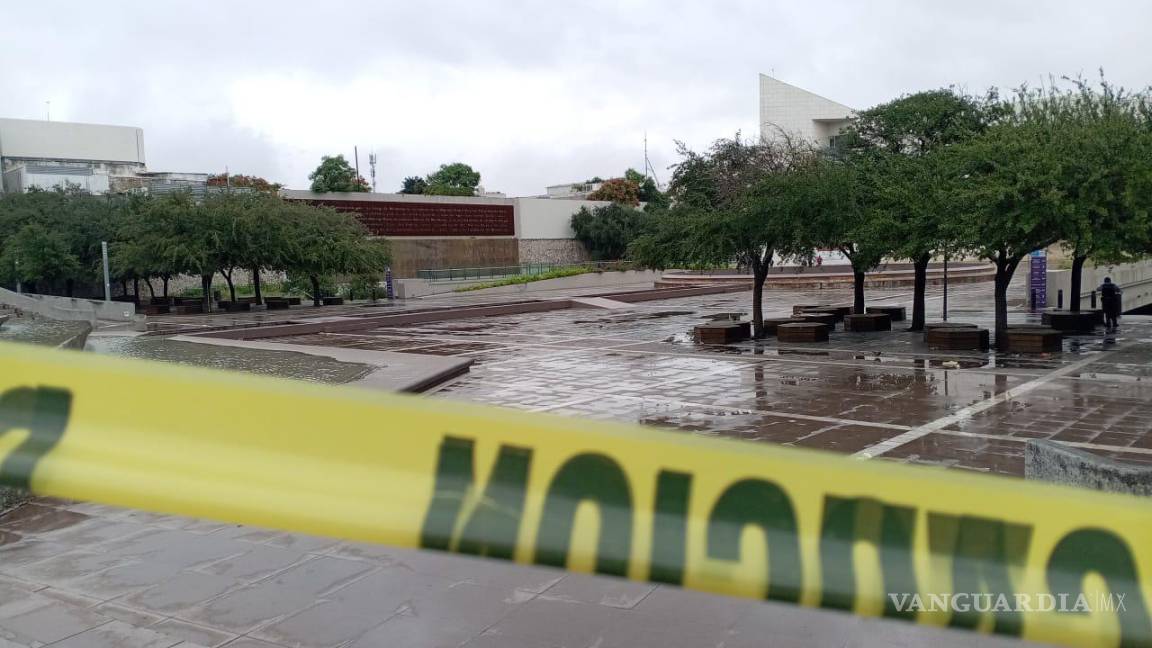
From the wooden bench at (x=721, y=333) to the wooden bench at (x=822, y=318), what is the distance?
2.38 meters

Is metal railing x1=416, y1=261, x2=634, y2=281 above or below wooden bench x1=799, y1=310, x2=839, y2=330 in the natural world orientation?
above

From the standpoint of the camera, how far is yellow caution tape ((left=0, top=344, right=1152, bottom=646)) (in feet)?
4.85

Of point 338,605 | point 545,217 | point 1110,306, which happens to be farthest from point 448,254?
point 338,605

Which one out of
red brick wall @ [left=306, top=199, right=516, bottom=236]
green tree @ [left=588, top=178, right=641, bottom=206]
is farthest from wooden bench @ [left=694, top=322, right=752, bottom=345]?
green tree @ [left=588, top=178, right=641, bottom=206]

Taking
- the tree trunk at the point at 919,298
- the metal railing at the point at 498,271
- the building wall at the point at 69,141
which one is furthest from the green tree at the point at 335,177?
the tree trunk at the point at 919,298

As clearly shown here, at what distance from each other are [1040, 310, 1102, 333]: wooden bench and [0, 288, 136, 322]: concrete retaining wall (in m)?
24.1

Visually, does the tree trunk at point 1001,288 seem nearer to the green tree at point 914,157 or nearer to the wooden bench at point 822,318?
the green tree at point 914,157

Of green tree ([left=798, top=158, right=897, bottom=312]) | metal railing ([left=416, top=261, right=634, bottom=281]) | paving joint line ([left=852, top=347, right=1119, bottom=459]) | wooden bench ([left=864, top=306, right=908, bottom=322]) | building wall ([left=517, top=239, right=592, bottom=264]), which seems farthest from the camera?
building wall ([left=517, top=239, right=592, bottom=264])

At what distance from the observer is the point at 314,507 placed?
150cm

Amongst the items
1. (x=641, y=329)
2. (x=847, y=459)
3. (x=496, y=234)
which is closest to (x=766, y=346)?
(x=641, y=329)

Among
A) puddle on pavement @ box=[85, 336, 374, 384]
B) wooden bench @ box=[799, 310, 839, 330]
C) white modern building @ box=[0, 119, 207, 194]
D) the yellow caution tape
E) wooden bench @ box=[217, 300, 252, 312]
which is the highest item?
white modern building @ box=[0, 119, 207, 194]

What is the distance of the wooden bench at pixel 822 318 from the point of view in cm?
2262

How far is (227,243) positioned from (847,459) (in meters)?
33.0

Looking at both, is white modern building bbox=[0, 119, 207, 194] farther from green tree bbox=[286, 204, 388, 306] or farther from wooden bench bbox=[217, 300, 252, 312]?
green tree bbox=[286, 204, 388, 306]
